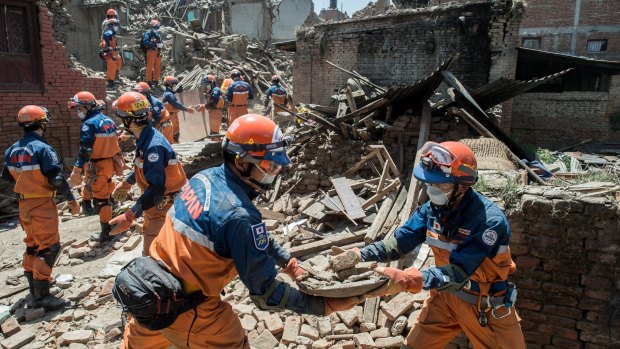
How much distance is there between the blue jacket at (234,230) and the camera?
233 centimetres

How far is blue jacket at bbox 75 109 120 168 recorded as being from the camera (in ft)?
20.6

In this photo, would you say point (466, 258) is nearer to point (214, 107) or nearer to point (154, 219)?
point (154, 219)

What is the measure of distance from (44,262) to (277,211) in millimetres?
3755

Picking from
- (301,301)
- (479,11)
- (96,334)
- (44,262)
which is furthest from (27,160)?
(479,11)

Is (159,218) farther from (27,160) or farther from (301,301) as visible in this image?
(301,301)

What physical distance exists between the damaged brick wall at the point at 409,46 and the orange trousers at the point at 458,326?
8.81 metres

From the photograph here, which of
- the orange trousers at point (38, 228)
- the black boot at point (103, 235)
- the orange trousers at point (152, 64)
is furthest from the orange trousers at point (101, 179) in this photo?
the orange trousers at point (152, 64)

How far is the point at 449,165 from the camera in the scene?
113 inches

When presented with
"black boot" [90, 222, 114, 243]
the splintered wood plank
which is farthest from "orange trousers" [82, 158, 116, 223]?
the splintered wood plank

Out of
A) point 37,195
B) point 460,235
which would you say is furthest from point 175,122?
point 460,235

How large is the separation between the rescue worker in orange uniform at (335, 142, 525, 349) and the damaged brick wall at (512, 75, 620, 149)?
1326 centimetres

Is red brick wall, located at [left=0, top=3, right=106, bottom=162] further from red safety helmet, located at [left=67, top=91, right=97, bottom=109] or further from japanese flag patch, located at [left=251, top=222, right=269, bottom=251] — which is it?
japanese flag patch, located at [left=251, top=222, right=269, bottom=251]

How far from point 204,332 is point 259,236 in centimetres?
85

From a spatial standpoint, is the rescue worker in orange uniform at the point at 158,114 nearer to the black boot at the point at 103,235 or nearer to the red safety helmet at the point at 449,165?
the black boot at the point at 103,235
